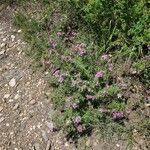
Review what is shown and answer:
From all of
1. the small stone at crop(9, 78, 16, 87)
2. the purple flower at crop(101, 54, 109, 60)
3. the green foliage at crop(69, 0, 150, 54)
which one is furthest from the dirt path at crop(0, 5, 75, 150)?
the green foliage at crop(69, 0, 150, 54)

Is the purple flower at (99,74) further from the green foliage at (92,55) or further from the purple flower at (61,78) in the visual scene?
the purple flower at (61,78)

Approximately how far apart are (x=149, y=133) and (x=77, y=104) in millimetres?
883

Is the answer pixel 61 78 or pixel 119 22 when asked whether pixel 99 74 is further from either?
pixel 119 22

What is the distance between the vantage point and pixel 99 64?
4.88 metres

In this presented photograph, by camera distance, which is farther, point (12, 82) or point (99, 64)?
point (12, 82)

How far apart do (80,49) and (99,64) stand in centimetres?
32

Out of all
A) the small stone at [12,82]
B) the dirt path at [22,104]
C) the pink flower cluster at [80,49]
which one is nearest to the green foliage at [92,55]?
the pink flower cluster at [80,49]

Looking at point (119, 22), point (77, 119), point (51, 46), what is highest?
point (119, 22)

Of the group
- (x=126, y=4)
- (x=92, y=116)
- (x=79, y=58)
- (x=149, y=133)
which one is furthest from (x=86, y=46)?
(x=149, y=133)

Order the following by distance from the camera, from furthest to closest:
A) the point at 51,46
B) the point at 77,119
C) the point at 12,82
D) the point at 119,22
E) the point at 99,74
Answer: the point at 12,82, the point at 51,46, the point at 119,22, the point at 99,74, the point at 77,119

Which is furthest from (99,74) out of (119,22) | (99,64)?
(119,22)

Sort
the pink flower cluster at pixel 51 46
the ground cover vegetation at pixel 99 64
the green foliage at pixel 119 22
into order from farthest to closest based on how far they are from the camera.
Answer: the pink flower cluster at pixel 51 46 < the green foliage at pixel 119 22 < the ground cover vegetation at pixel 99 64

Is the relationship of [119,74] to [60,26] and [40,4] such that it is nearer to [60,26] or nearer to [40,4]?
[60,26]

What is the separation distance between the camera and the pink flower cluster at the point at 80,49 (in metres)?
4.91
